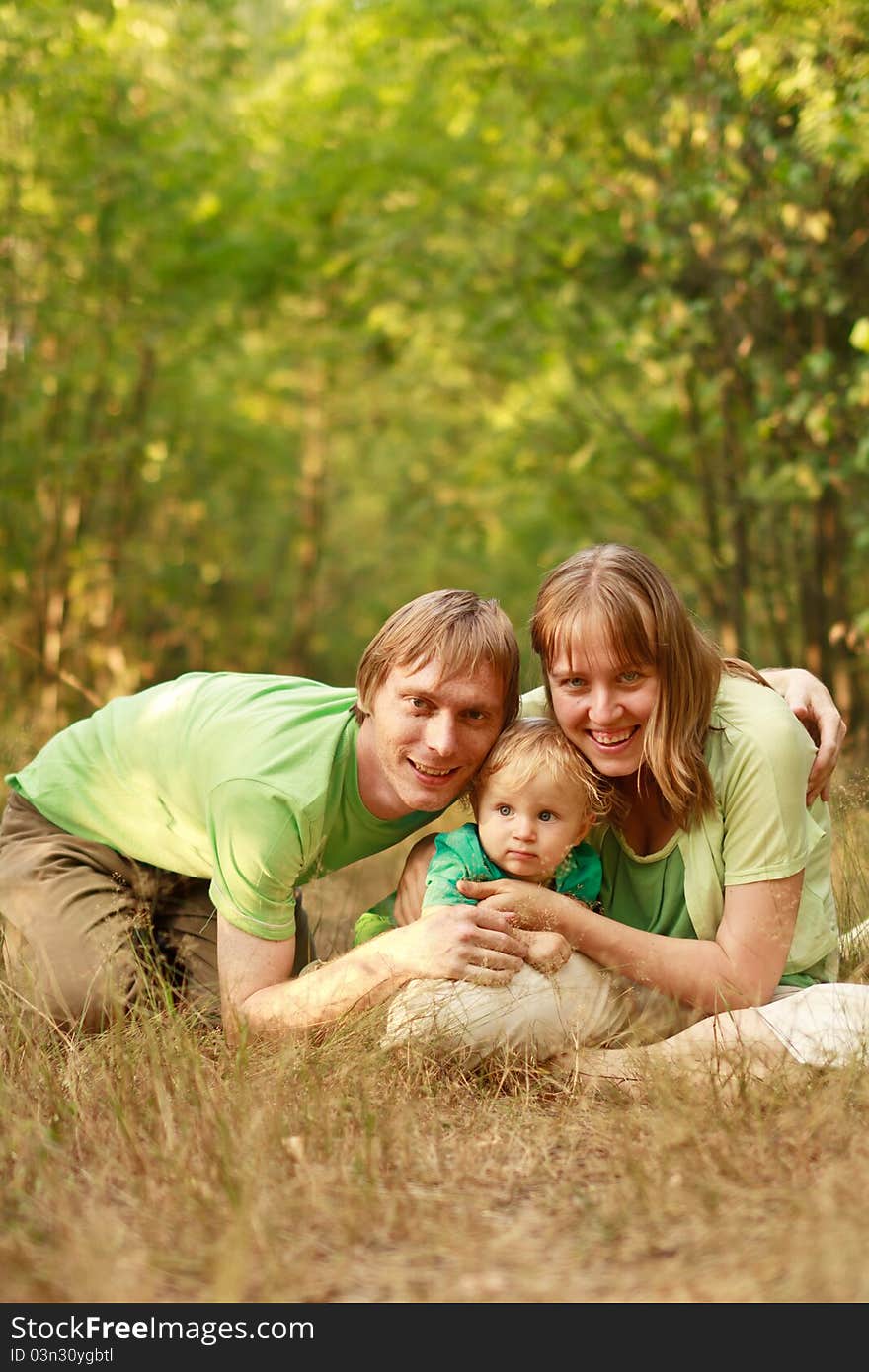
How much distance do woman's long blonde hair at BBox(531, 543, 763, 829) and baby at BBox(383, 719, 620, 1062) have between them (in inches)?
7.5

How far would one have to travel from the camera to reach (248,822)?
286 centimetres

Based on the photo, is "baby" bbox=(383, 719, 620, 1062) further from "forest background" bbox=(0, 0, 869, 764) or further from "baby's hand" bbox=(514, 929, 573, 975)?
"forest background" bbox=(0, 0, 869, 764)

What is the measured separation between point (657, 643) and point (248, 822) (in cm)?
98

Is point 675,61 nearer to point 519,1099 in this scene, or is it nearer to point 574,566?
point 574,566

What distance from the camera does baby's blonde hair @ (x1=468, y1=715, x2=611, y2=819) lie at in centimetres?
292

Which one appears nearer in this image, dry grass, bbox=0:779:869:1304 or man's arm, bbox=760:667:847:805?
dry grass, bbox=0:779:869:1304

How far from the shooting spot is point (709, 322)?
686cm

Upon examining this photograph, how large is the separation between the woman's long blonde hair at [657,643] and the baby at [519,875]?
190 millimetres

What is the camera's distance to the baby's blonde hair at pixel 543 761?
292 centimetres

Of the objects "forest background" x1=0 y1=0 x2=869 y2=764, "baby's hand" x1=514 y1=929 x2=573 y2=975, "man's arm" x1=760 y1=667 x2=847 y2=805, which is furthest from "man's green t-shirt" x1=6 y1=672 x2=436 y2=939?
"forest background" x1=0 y1=0 x2=869 y2=764

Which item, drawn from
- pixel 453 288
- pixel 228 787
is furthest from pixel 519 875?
pixel 453 288

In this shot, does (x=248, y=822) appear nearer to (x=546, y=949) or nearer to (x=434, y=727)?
(x=434, y=727)
